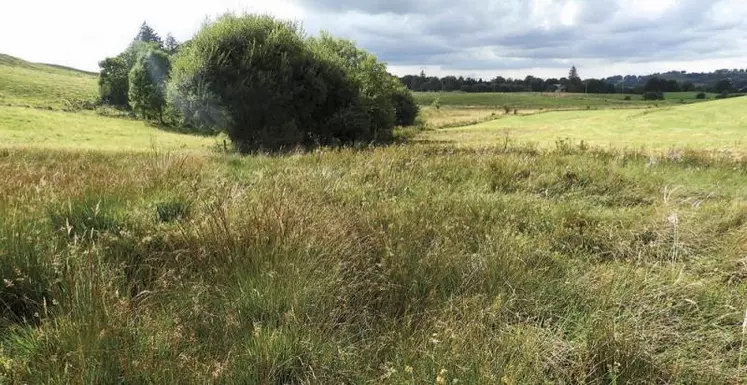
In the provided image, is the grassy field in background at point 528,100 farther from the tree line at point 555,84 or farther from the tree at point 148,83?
the tree at point 148,83

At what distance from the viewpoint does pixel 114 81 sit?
8162cm

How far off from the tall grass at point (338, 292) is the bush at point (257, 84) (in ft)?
74.9

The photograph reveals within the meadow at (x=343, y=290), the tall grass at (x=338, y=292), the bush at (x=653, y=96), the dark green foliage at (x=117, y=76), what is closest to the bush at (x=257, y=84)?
the meadow at (x=343, y=290)

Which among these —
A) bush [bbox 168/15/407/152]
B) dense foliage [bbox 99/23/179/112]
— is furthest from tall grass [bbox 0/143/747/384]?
dense foliage [bbox 99/23/179/112]

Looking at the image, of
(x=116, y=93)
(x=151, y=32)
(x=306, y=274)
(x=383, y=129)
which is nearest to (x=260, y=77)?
(x=383, y=129)

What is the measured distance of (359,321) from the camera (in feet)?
9.62

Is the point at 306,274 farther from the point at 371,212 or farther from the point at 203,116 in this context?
the point at 203,116

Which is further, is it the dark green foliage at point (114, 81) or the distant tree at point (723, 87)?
the distant tree at point (723, 87)

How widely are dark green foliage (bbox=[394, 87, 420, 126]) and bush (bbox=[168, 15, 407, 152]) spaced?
3026 cm

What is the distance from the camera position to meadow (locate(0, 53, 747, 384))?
233cm

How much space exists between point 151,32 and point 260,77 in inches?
4180

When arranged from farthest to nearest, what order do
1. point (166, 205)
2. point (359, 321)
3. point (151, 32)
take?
point (151, 32)
point (166, 205)
point (359, 321)

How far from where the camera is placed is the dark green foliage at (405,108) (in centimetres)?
6375

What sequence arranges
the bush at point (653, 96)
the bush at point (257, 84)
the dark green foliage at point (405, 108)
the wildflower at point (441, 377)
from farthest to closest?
1. the bush at point (653, 96)
2. the dark green foliage at point (405, 108)
3. the bush at point (257, 84)
4. the wildflower at point (441, 377)
